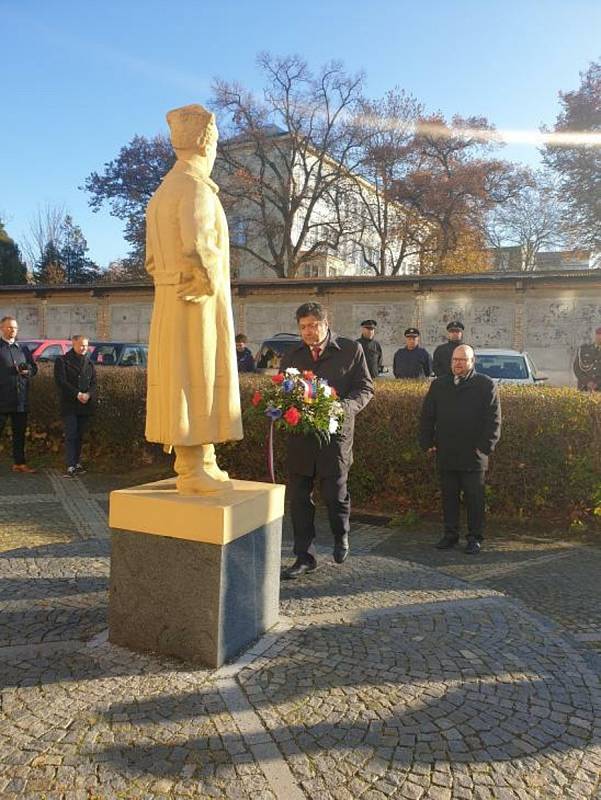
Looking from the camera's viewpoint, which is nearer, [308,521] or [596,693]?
[596,693]

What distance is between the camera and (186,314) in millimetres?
3588

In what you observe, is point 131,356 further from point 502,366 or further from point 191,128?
point 191,128

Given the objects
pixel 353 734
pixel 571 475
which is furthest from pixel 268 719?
pixel 571 475

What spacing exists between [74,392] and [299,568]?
5.55 metres

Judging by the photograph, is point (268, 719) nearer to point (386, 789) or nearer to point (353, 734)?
point (353, 734)

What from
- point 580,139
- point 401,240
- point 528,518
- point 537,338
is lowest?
point 528,518

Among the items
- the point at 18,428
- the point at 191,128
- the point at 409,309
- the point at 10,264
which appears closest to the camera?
the point at 191,128

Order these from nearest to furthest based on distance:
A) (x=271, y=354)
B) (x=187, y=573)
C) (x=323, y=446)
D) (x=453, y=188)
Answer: (x=187, y=573)
(x=323, y=446)
(x=271, y=354)
(x=453, y=188)

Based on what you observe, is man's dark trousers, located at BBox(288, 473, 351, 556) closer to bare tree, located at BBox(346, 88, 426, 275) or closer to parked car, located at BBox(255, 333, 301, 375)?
parked car, located at BBox(255, 333, 301, 375)

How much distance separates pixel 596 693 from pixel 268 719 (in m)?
1.68

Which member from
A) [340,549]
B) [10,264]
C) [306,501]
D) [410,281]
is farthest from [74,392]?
[10,264]

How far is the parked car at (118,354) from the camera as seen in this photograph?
17.4 m

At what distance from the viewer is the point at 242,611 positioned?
3695 mm

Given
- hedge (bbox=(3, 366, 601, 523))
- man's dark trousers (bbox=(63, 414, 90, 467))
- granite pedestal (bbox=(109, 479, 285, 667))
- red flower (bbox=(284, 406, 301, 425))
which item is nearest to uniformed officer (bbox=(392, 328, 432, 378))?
hedge (bbox=(3, 366, 601, 523))
